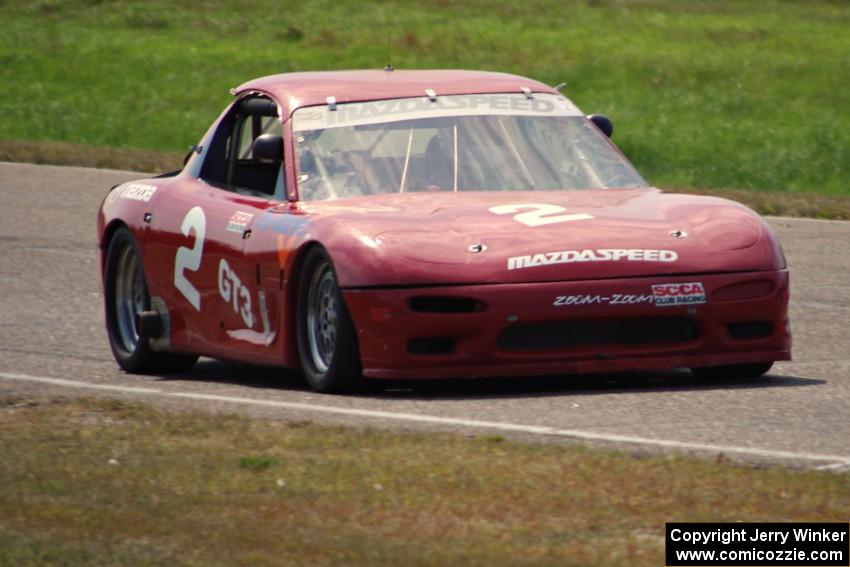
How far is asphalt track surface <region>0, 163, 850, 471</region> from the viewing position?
262 inches

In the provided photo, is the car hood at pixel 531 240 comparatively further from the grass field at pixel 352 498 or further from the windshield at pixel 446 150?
the grass field at pixel 352 498

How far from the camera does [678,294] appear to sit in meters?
7.70

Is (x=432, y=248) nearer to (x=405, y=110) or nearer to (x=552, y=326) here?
(x=552, y=326)

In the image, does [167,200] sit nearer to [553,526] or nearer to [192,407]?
[192,407]

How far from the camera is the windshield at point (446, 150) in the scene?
28.2 ft

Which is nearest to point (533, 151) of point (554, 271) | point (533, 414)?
point (554, 271)

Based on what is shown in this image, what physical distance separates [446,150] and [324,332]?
1246mm

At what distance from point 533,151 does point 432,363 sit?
1.62 m

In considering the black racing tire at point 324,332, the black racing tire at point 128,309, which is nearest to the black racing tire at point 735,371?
the black racing tire at point 324,332

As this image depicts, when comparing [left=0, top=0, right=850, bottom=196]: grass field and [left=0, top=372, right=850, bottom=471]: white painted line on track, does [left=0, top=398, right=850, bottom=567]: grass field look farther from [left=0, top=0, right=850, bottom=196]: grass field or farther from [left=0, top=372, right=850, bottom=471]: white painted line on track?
[left=0, top=0, right=850, bottom=196]: grass field

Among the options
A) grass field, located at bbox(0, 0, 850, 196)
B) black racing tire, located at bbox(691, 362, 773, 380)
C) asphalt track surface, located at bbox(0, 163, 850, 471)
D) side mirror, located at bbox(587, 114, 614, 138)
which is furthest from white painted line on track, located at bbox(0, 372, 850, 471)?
grass field, located at bbox(0, 0, 850, 196)

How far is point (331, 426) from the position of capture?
272 inches

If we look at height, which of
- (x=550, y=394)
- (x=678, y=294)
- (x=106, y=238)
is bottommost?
(x=550, y=394)

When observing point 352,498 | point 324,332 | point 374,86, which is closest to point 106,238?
point 374,86
